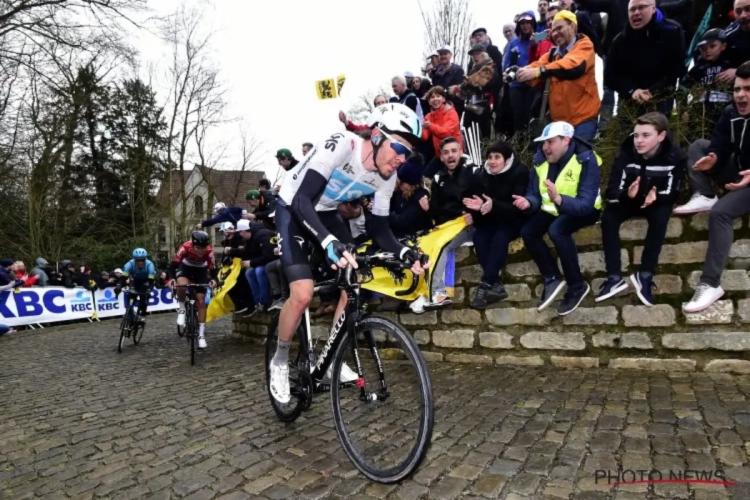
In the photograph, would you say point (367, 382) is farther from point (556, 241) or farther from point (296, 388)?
point (556, 241)

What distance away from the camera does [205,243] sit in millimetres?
8469

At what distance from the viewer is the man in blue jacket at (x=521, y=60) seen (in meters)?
7.57

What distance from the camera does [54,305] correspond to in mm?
13906

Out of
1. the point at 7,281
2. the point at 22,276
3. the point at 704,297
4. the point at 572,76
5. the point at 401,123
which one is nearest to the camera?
the point at 401,123

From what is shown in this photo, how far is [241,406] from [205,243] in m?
4.66

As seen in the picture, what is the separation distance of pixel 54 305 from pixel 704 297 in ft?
53.5

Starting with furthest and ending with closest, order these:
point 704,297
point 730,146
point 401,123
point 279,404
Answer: point 730,146
point 704,297
point 279,404
point 401,123

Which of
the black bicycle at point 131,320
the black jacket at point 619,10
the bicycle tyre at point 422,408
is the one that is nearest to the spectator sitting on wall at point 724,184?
the black jacket at point 619,10

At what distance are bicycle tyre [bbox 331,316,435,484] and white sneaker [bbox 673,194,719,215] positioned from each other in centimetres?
346

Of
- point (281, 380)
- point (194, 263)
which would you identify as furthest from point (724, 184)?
point (194, 263)

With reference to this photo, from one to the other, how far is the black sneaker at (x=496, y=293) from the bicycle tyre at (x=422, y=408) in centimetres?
279

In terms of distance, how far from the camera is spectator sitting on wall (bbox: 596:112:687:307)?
174 inches

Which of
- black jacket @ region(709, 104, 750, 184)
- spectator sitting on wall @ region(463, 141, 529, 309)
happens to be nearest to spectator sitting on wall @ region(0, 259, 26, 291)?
spectator sitting on wall @ region(463, 141, 529, 309)

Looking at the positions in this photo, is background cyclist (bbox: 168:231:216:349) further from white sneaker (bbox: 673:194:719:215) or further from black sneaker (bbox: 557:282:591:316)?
white sneaker (bbox: 673:194:719:215)
